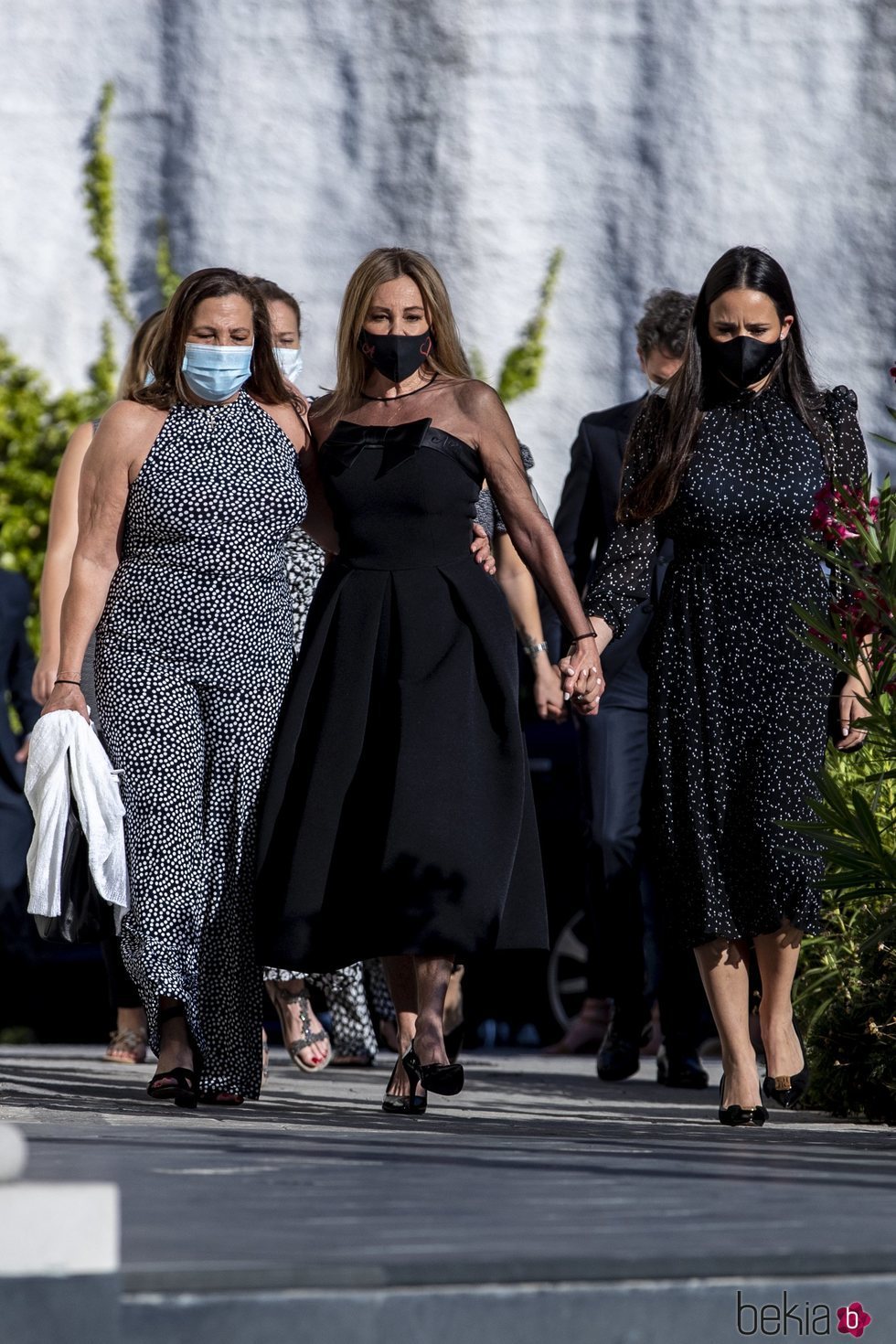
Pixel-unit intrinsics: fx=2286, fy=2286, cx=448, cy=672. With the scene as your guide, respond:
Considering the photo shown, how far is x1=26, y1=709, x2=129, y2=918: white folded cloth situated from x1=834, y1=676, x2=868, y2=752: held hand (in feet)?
5.38

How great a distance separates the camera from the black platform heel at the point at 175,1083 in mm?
4996

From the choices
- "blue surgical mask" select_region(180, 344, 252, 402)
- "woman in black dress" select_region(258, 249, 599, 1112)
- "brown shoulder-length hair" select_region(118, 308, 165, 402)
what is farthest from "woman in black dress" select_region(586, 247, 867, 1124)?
"brown shoulder-length hair" select_region(118, 308, 165, 402)

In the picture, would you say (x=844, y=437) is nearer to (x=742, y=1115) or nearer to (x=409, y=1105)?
(x=742, y=1115)

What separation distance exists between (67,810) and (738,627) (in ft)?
5.07

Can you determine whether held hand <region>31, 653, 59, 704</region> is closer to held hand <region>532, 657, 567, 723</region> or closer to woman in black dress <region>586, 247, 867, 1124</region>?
held hand <region>532, 657, 567, 723</region>

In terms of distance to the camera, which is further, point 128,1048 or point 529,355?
point 529,355

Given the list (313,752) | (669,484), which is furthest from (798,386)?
(313,752)

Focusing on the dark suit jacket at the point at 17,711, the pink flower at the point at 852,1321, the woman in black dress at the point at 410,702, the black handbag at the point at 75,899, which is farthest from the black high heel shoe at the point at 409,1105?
the dark suit jacket at the point at 17,711

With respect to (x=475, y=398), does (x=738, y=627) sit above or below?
below

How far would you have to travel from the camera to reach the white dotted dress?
5133 millimetres

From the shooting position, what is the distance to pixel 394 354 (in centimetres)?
527

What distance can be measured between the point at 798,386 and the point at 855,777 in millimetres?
930

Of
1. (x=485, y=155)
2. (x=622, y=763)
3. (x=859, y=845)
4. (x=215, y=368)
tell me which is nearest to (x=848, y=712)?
(x=859, y=845)

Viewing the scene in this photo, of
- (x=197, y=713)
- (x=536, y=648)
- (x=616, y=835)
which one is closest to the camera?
(x=197, y=713)
